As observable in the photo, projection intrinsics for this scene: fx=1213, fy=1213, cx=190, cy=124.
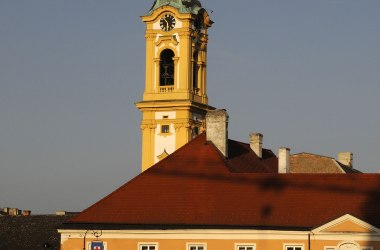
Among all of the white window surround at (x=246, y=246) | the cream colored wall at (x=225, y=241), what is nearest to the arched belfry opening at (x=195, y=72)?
the cream colored wall at (x=225, y=241)

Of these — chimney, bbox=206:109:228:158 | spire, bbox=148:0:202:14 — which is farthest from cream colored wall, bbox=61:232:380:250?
spire, bbox=148:0:202:14

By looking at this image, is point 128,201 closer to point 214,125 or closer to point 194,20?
point 214,125

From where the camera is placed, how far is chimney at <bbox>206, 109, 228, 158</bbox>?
66688mm

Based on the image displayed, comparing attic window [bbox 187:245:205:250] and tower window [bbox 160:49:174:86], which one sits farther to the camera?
tower window [bbox 160:49:174:86]

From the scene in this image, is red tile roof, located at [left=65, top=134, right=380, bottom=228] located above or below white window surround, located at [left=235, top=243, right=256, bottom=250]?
above

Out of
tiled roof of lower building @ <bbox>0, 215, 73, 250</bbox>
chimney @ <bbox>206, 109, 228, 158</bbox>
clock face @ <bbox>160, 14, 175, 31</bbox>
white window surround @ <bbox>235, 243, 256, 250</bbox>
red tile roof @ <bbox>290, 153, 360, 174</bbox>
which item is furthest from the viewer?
clock face @ <bbox>160, 14, 175, 31</bbox>

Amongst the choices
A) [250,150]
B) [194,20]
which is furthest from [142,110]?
[250,150]

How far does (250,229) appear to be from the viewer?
59156 mm

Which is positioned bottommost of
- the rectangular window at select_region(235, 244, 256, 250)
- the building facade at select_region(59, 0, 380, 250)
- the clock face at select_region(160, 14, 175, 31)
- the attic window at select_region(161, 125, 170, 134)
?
the rectangular window at select_region(235, 244, 256, 250)

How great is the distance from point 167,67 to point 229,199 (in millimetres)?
37919

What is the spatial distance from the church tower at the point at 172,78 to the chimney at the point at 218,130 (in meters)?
26.9

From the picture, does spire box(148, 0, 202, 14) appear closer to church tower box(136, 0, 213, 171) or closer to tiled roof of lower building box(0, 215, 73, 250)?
church tower box(136, 0, 213, 171)

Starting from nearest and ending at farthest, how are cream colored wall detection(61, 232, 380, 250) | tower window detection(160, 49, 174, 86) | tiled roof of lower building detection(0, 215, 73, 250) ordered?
cream colored wall detection(61, 232, 380, 250) → tiled roof of lower building detection(0, 215, 73, 250) → tower window detection(160, 49, 174, 86)

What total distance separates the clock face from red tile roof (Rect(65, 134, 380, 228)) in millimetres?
34513
